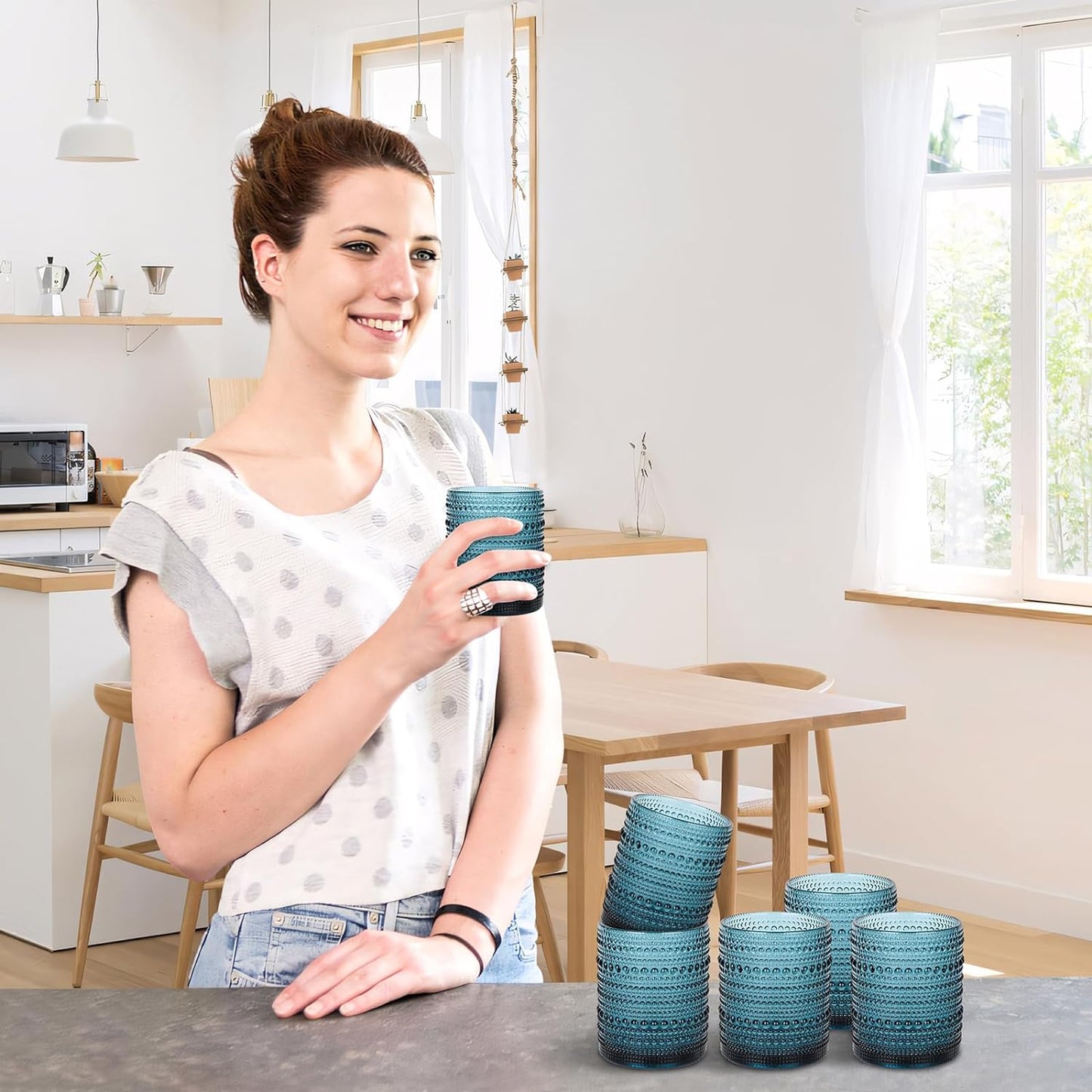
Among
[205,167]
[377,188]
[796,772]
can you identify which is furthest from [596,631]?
[377,188]

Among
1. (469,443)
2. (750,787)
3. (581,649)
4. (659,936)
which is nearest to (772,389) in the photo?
(581,649)

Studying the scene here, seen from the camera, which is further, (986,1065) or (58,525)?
(58,525)

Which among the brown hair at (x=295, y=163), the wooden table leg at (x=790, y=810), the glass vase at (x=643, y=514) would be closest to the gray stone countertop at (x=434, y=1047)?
the brown hair at (x=295, y=163)

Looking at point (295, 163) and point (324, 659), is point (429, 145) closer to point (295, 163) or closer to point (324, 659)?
point (295, 163)

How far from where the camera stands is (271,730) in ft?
4.36

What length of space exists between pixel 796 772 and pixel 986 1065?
2.31m

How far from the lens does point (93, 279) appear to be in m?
6.76

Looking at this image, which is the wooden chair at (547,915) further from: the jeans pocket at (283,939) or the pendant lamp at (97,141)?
the pendant lamp at (97,141)

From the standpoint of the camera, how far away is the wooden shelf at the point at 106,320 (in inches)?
254

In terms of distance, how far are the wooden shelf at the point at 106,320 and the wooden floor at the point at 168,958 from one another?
2809 millimetres

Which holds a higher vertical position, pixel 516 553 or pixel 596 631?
pixel 516 553

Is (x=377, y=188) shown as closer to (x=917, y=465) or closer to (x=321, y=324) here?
(x=321, y=324)

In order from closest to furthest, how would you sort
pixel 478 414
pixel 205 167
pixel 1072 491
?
pixel 1072 491, pixel 478 414, pixel 205 167

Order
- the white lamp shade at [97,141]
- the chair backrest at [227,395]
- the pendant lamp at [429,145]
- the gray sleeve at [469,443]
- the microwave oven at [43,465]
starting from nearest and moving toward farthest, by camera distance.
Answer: the gray sleeve at [469,443] → the pendant lamp at [429,145] → the white lamp shade at [97,141] → the microwave oven at [43,465] → the chair backrest at [227,395]
